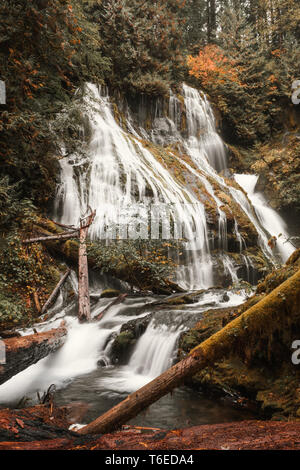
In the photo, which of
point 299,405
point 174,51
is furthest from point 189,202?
point 174,51

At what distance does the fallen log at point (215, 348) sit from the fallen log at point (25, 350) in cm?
230

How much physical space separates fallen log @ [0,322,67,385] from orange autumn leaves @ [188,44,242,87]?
62.4 ft

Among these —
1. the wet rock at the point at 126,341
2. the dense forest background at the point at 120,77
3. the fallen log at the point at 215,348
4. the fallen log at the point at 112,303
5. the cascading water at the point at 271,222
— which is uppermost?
the dense forest background at the point at 120,77

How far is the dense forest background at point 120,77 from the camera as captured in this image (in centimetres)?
690

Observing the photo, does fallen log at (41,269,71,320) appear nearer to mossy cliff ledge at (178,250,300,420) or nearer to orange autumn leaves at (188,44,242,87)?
mossy cliff ledge at (178,250,300,420)

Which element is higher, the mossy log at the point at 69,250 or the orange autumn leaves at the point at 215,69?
the orange autumn leaves at the point at 215,69

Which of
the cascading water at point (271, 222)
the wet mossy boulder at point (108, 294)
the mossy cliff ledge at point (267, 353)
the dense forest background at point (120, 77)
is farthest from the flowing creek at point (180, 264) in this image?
the dense forest background at point (120, 77)

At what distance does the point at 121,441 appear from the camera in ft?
6.28

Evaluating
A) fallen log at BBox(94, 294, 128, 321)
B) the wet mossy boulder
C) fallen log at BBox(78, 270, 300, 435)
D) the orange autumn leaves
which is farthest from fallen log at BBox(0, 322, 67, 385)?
the orange autumn leaves

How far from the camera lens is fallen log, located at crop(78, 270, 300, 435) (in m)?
2.13

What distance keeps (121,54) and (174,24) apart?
5037 mm

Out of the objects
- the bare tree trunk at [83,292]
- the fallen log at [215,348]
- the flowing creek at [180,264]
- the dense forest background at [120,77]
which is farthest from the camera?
the dense forest background at [120,77]

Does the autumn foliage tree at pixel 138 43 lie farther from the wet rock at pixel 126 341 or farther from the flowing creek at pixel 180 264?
the wet rock at pixel 126 341

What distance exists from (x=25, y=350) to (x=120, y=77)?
15675 millimetres
